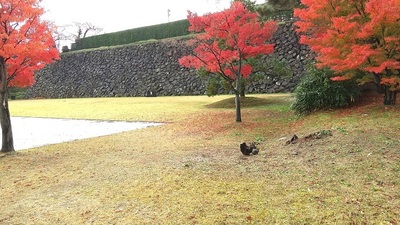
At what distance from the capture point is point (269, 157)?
16.8 ft

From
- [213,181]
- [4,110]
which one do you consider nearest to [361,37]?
[213,181]

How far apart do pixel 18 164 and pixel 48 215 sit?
114 inches

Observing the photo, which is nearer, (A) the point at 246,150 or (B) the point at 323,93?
(A) the point at 246,150

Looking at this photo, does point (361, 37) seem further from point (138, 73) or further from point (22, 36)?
point (138, 73)

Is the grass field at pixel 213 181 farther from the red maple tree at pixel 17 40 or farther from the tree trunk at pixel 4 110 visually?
the red maple tree at pixel 17 40

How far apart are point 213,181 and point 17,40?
5040mm

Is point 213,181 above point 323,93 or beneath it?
beneath

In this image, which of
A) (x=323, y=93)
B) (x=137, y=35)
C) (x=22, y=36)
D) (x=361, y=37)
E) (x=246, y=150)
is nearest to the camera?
(x=246, y=150)

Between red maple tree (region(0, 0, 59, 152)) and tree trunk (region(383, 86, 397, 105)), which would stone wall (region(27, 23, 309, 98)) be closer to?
tree trunk (region(383, 86, 397, 105))

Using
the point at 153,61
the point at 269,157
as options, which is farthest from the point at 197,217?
the point at 153,61

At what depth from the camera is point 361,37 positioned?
728cm

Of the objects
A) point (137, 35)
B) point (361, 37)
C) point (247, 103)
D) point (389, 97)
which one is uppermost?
point (137, 35)

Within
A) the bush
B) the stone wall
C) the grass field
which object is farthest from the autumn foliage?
the stone wall

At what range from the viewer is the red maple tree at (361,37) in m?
6.86
